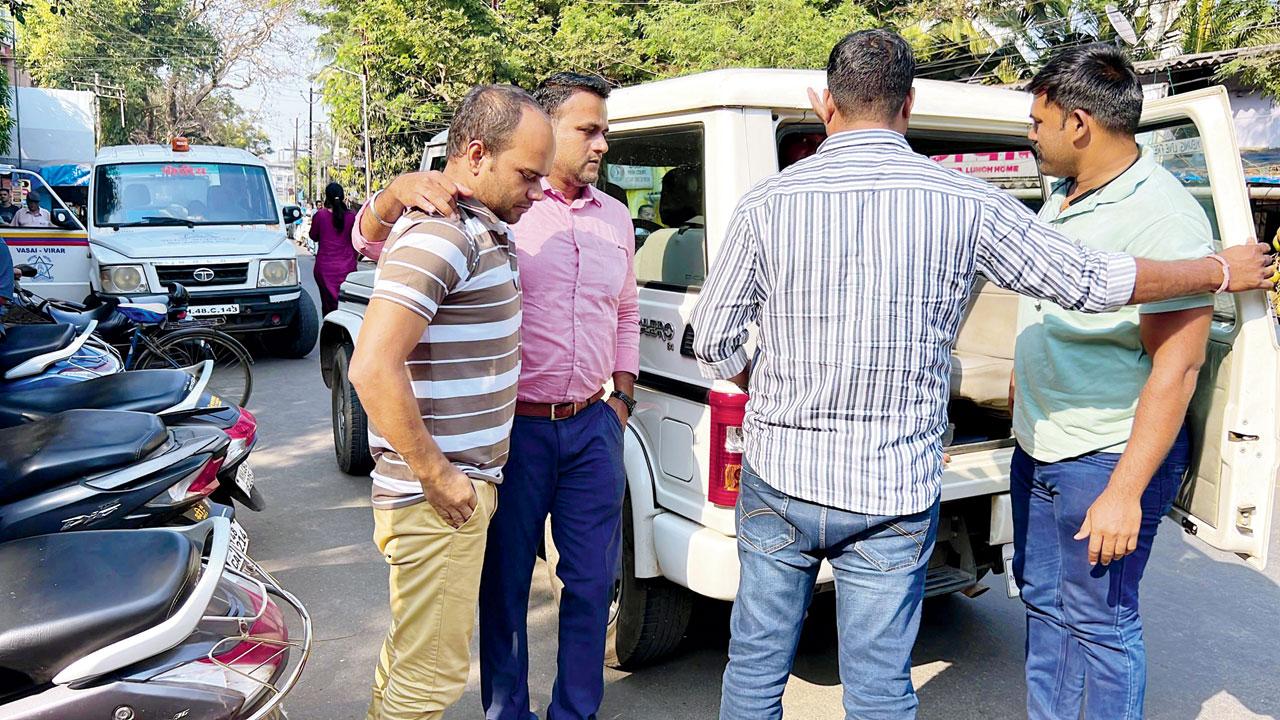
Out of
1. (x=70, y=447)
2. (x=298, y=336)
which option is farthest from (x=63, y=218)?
(x=70, y=447)

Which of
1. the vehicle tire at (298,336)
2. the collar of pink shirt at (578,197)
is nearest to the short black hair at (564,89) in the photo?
the collar of pink shirt at (578,197)

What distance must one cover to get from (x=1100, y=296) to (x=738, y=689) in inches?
45.1

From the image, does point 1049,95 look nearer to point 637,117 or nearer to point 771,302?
point 771,302

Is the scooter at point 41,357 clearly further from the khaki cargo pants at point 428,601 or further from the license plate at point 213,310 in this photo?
the license plate at point 213,310

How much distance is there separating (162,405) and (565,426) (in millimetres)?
2180

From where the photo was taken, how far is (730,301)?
208cm

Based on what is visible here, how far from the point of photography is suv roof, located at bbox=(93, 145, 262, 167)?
9.48 m

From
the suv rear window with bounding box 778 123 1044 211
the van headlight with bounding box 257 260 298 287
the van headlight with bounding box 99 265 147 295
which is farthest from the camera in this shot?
the van headlight with bounding box 257 260 298 287

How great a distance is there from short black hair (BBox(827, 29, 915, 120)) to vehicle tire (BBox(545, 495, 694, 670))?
157cm

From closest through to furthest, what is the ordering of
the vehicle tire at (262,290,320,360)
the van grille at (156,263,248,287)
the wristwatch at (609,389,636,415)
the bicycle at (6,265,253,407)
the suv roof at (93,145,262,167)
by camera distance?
the wristwatch at (609,389,636,415) < the bicycle at (6,265,253,407) < the van grille at (156,263,248,287) < the suv roof at (93,145,262,167) < the vehicle tire at (262,290,320,360)

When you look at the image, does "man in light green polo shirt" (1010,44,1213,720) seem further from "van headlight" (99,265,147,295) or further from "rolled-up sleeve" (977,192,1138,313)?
"van headlight" (99,265,147,295)

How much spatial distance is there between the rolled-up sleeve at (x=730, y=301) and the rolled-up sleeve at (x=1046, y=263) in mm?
468

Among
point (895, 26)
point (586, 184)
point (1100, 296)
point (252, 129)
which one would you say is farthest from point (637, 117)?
point (252, 129)

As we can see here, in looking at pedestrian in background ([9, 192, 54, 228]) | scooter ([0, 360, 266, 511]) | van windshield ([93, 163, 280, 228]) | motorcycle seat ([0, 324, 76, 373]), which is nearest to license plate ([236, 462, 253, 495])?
scooter ([0, 360, 266, 511])
